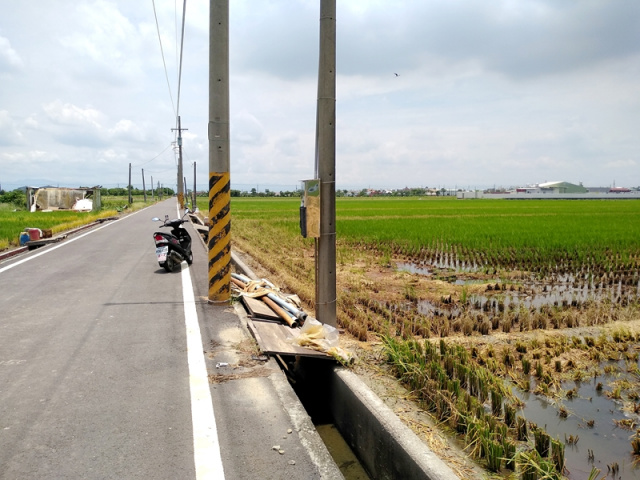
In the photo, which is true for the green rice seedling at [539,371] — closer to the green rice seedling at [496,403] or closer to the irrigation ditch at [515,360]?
the irrigation ditch at [515,360]

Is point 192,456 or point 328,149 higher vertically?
point 328,149

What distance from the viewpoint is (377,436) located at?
336 cm

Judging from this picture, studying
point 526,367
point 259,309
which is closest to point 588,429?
point 526,367

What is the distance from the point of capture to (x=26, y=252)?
13.0 m

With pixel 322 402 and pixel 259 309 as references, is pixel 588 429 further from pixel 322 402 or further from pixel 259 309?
pixel 259 309

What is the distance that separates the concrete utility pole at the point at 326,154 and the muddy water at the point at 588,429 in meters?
2.28

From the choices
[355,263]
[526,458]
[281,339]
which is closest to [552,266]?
[355,263]

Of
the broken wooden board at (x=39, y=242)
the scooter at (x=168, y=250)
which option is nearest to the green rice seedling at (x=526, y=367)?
the scooter at (x=168, y=250)

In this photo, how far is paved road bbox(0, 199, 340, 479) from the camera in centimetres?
295

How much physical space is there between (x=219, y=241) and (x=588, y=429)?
5.09 metres

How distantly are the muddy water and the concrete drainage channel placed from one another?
4.38 feet

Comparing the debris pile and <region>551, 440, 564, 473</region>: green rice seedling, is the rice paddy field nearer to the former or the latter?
<region>551, 440, 564, 473</region>: green rice seedling

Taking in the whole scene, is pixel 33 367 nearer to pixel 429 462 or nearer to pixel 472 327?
pixel 429 462

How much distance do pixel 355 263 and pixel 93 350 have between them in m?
9.68
